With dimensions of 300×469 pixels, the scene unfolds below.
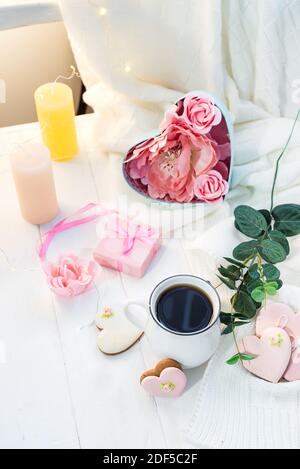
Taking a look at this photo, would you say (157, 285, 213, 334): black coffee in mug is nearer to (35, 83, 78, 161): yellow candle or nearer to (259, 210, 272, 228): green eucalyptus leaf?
(259, 210, 272, 228): green eucalyptus leaf

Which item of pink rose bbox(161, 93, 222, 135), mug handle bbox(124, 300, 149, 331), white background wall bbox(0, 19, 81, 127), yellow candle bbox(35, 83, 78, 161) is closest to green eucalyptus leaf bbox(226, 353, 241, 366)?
mug handle bbox(124, 300, 149, 331)

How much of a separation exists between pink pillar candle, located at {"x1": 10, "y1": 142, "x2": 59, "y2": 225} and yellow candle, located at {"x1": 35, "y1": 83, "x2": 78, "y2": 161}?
0.07 m

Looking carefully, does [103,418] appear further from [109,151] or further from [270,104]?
[270,104]

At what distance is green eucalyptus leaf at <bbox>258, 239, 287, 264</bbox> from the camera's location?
32.1 inches

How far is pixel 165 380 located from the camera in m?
0.72

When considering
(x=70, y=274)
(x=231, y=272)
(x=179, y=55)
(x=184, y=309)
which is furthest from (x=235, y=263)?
(x=179, y=55)

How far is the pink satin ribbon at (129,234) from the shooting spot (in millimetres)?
850

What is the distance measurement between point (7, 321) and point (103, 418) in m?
0.19

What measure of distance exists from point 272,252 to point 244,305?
89 mm

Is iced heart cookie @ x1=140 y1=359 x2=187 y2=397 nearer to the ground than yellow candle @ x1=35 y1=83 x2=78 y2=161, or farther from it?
nearer to the ground

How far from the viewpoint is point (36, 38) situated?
1235 mm

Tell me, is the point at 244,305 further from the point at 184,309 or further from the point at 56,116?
the point at 56,116

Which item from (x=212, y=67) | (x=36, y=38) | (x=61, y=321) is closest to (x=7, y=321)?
(x=61, y=321)

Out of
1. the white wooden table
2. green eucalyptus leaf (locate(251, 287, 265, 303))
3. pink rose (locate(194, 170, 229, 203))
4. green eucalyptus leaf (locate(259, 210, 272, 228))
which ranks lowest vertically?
the white wooden table
